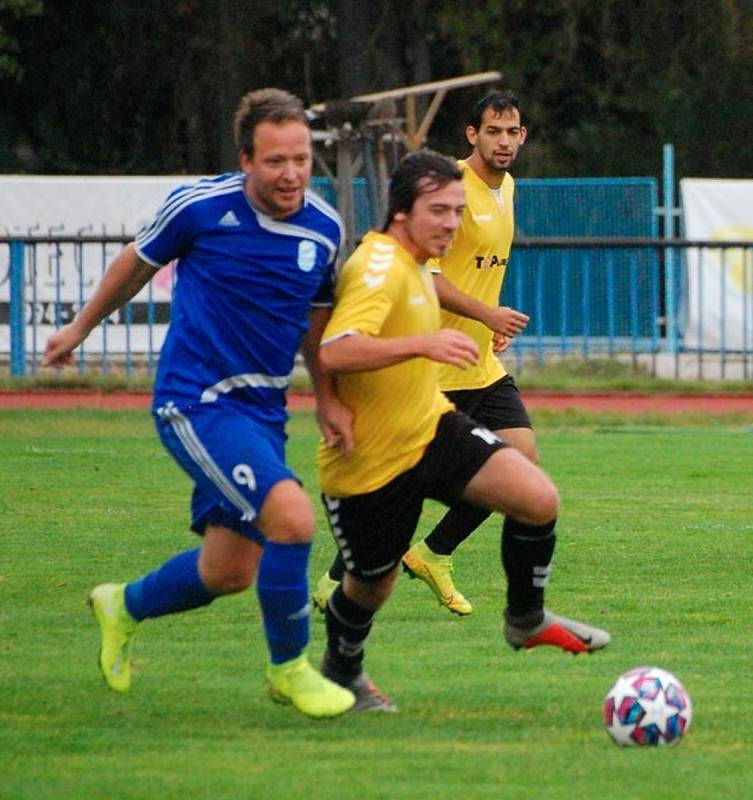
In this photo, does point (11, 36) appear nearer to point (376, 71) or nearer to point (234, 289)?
point (376, 71)

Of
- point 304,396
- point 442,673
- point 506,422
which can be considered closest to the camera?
point 442,673

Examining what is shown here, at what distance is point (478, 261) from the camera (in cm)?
892

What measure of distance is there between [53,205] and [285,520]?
1602 cm

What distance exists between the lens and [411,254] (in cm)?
670

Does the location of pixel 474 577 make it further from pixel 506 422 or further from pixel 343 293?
pixel 343 293

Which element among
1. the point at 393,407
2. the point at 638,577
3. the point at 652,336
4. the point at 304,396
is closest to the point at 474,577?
the point at 638,577

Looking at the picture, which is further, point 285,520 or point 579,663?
point 579,663

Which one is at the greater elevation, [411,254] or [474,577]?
[411,254]

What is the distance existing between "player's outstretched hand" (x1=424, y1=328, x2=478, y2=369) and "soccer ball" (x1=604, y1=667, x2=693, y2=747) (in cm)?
105

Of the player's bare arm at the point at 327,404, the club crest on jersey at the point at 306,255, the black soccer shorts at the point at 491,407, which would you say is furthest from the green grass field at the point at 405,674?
the club crest on jersey at the point at 306,255

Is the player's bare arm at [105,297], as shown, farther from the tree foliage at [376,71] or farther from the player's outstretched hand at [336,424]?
the tree foliage at [376,71]

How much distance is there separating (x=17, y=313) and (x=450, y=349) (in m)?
14.4

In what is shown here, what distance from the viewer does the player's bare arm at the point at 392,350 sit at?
6.25 meters

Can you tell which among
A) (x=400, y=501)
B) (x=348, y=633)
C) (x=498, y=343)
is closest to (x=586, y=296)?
(x=498, y=343)
